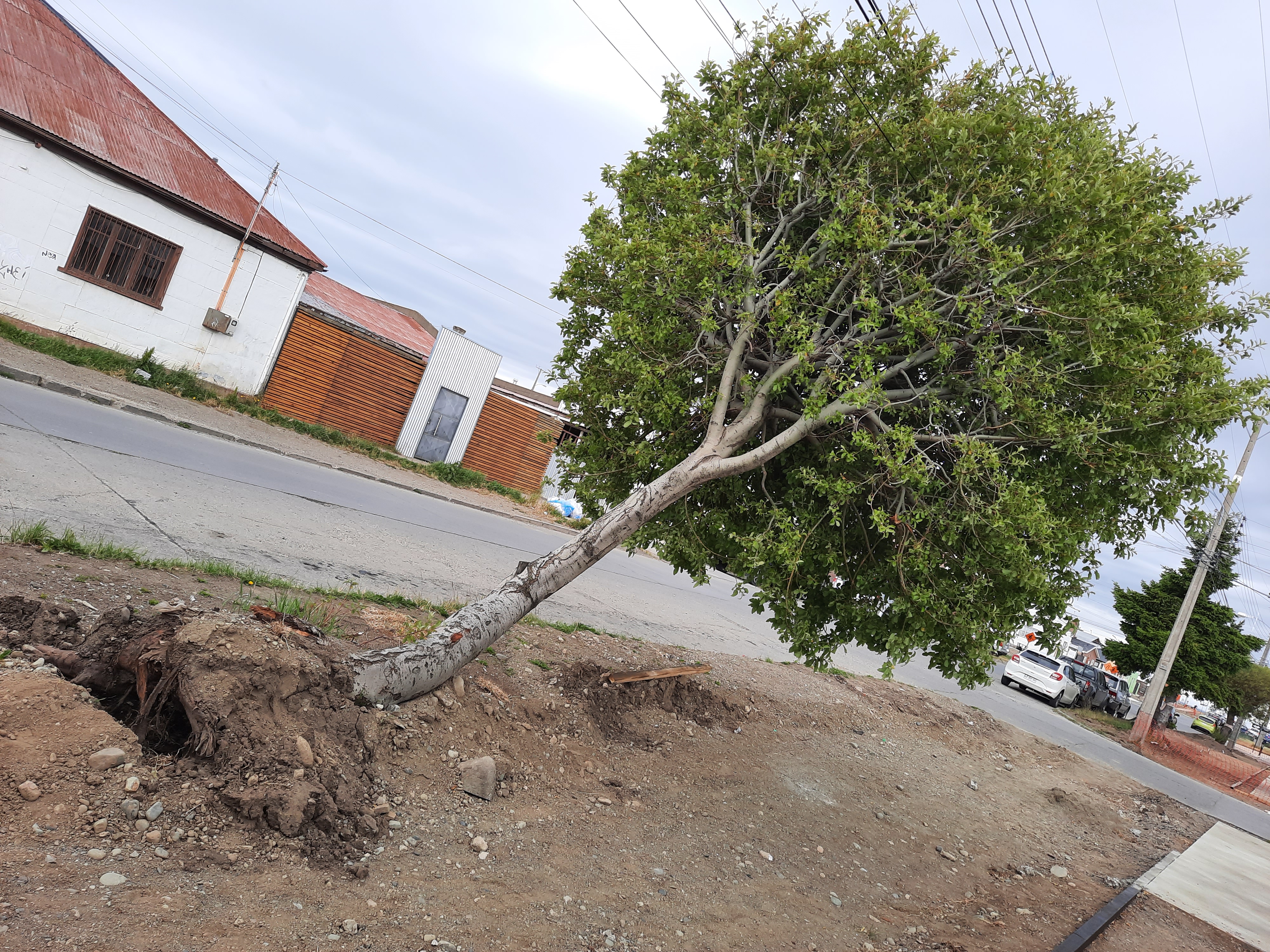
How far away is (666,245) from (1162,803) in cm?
1300

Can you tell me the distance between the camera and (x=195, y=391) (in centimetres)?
1647

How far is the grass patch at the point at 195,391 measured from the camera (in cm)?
1443

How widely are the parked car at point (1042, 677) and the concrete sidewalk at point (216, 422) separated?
16.0 m

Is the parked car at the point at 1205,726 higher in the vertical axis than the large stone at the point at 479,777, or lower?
higher

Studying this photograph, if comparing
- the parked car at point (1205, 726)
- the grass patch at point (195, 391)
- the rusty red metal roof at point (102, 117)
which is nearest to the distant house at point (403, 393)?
the grass patch at point (195, 391)

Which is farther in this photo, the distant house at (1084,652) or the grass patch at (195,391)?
the distant house at (1084,652)

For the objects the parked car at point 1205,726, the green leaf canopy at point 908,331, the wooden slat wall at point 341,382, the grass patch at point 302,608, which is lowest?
the grass patch at point 302,608

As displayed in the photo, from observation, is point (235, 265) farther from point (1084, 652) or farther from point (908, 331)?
point (1084, 652)

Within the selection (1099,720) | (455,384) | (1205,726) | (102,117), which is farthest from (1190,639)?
(102,117)

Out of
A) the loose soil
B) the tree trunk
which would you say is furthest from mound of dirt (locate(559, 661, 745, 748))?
the tree trunk

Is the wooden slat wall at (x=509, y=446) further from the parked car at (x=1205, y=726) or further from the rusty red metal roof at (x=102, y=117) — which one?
the parked car at (x=1205, y=726)

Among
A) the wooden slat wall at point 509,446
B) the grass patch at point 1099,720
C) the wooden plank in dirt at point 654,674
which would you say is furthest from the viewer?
the grass patch at point 1099,720

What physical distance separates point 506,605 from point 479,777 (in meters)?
1.28

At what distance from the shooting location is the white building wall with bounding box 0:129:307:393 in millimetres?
14500
